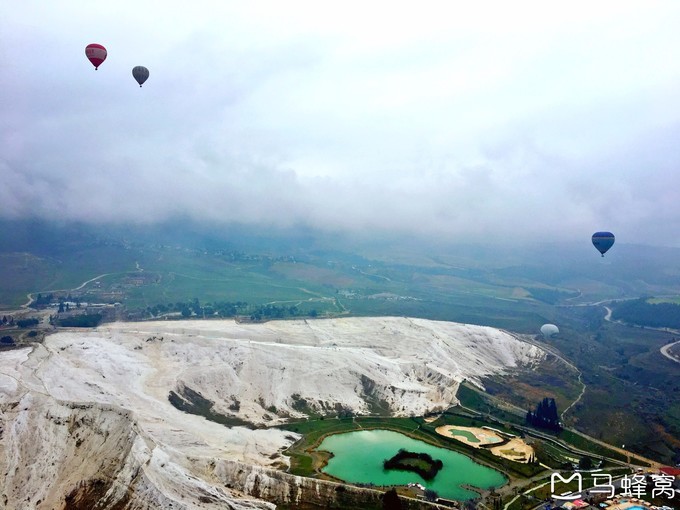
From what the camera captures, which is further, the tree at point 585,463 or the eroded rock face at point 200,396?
the tree at point 585,463

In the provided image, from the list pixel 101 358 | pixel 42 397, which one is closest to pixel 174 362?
pixel 101 358

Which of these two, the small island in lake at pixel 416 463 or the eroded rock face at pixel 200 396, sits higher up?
the eroded rock face at pixel 200 396

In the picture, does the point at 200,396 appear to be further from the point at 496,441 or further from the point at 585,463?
the point at 585,463

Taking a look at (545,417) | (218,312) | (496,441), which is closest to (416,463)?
(496,441)

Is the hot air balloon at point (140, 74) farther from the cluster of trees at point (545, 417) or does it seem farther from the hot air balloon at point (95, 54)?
the cluster of trees at point (545, 417)

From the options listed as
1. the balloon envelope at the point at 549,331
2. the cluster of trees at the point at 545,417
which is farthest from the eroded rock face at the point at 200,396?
the balloon envelope at the point at 549,331
